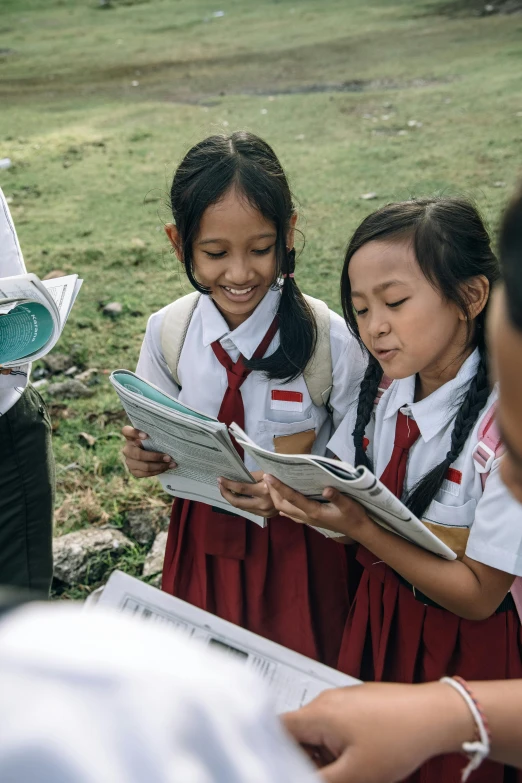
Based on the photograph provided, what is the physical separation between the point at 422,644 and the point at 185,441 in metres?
0.65

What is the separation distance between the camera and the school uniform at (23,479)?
1.97m

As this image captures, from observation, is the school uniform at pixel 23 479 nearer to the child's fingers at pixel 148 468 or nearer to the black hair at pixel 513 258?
the child's fingers at pixel 148 468

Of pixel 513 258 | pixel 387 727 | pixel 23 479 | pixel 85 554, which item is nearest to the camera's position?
pixel 513 258

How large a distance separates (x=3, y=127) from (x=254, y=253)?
6652mm

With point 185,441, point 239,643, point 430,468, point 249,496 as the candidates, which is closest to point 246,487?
point 249,496

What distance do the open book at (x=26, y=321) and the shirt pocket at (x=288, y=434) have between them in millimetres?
542

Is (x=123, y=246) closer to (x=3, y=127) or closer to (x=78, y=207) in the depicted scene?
(x=78, y=207)

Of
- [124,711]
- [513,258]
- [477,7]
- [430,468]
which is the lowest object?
[477,7]

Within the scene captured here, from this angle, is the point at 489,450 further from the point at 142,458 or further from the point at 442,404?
the point at 142,458

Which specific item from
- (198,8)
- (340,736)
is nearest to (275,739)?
(340,736)

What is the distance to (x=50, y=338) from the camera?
171 centimetres

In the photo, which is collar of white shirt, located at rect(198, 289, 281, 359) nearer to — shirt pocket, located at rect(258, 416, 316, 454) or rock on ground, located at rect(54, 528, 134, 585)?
shirt pocket, located at rect(258, 416, 316, 454)

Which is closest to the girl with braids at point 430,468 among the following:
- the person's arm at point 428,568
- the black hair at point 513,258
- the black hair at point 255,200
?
the person's arm at point 428,568

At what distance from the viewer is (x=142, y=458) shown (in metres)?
1.87
